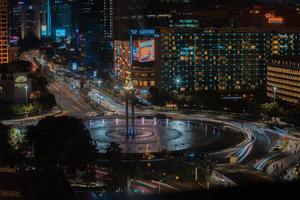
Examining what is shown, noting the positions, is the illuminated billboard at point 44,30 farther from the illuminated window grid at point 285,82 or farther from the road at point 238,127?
the illuminated window grid at point 285,82

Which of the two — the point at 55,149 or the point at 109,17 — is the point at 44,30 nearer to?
the point at 109,17

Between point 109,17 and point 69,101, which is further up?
point 109,17

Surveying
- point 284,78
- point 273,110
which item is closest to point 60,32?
point 284,78

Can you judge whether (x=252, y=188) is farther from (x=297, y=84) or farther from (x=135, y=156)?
(x=297, y=84)

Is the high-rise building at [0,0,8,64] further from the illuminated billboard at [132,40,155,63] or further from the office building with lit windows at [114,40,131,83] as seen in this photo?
the illuminated billboard at [132,40,155,63]

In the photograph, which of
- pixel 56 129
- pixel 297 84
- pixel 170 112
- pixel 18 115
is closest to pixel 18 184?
pixel 56 129

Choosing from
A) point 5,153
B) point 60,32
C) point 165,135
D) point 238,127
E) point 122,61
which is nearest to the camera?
point 5,153
